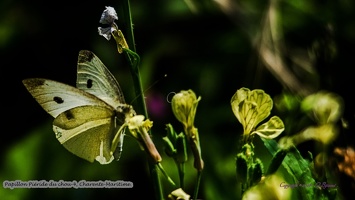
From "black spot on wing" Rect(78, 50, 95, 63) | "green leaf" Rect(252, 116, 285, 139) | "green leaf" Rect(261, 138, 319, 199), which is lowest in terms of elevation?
"green leaf" Rect(261, 138, 319, 199)

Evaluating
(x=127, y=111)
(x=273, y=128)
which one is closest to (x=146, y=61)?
(x=127, y=111)

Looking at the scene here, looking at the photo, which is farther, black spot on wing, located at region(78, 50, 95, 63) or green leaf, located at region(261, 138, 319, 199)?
black spot on wing, located at region(78, 50, 95, 63)

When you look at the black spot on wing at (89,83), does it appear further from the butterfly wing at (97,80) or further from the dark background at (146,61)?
the dark background at (146,61)

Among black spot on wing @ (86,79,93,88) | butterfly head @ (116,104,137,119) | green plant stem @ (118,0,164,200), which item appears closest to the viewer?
green plant stem @ (118,0,164,200)

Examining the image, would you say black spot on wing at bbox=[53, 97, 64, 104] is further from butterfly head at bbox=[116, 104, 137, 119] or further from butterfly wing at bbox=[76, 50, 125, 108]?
butterfly head at bbox=[116, 104, 137, 119]

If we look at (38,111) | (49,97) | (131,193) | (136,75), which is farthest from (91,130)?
(38,111)

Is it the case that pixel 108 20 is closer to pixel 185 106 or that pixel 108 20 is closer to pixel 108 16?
pixel 108 16

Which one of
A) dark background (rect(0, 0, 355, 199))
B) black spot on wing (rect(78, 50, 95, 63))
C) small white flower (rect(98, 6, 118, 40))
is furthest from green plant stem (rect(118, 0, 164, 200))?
dark background (rect(0, 0, 355, 199))
